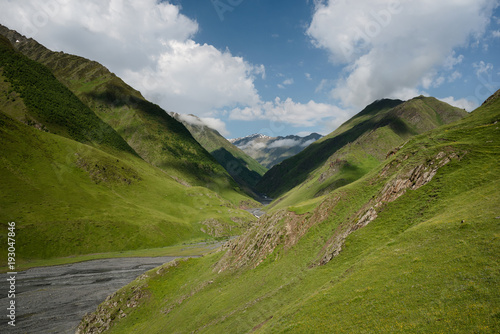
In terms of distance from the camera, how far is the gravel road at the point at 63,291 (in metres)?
58.5

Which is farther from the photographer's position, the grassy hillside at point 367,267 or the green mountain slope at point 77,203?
the green mountain slope at point 77,203

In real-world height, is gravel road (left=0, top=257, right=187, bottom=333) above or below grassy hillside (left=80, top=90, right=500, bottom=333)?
below

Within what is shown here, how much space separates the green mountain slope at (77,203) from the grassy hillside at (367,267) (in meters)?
77.7

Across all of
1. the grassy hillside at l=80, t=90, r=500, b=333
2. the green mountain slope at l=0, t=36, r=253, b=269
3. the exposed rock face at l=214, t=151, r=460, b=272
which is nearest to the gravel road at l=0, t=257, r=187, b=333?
the grassy hillside at l=80, t=90, r=500, b=333

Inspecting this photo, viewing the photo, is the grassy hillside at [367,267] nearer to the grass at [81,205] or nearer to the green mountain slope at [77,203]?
the green mountain slope at [77,203]

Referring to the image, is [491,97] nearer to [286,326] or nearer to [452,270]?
[452,270]

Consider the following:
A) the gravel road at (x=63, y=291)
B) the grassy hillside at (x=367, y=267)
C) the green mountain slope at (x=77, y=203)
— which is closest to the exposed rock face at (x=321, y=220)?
the grassy hillside at (x=367, y=267)

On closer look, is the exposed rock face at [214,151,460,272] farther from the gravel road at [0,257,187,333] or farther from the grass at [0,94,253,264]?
the grass at [0,94,253,264]

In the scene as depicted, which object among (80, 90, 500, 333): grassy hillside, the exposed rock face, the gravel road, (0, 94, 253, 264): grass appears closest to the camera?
(80, 90, 500, 333): grassy hillside

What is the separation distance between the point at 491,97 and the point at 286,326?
98609 mm

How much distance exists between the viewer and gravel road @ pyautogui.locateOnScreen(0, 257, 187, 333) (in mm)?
58469

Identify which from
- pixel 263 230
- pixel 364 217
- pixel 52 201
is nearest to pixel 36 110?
pixel 52 201

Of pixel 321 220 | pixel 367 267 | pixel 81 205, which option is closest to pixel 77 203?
Answer: pixel 81 205

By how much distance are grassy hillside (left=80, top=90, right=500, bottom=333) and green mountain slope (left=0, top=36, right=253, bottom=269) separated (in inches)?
3059
